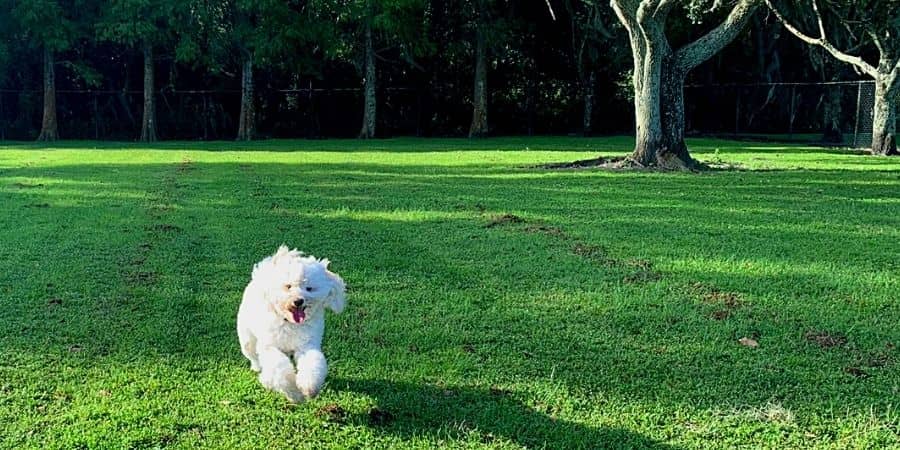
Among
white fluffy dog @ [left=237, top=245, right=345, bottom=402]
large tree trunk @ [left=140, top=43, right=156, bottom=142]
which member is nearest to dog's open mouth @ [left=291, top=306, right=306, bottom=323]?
white fluffy dog @ [left=237, top=245, right=345, bottom=402]

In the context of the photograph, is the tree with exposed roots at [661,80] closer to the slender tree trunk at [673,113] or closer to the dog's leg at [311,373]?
the slender tree trunk at [673,113]

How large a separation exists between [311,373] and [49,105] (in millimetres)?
29429

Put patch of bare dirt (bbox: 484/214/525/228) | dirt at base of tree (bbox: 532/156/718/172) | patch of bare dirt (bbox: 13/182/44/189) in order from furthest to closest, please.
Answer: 1. dirt at base of tree (bbox: 532/156/718/172)
2. patch of bare dirt (bbox: 13/182/44/189)
3. patch of bare dirt (bbox: 484/214/525/228)

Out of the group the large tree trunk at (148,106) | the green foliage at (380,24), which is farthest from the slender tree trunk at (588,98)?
the large tree trunk at (148,106)

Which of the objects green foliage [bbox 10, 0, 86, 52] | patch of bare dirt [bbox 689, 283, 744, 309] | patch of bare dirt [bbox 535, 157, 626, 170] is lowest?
patch of bare dirt [bbox 689, 283, 744, 309]

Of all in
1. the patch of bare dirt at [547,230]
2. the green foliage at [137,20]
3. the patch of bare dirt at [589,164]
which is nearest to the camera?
the patch of bare dirt at [547,230]

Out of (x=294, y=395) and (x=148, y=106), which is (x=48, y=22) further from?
(x=294, y=395)

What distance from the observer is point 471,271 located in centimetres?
613

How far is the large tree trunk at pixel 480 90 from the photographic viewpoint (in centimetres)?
2825

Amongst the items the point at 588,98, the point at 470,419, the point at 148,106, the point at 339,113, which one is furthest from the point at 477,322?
the point at 339,113

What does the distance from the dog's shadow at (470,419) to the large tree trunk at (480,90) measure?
25.3m

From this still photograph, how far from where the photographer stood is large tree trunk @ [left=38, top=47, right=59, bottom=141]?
28781 millimetres

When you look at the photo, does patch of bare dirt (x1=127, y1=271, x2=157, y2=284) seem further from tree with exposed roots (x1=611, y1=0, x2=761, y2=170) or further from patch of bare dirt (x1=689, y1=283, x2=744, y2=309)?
tree with exposed roots (x1=611, y1=0, x2=761, y2=170)

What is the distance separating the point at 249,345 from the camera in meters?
3.76
